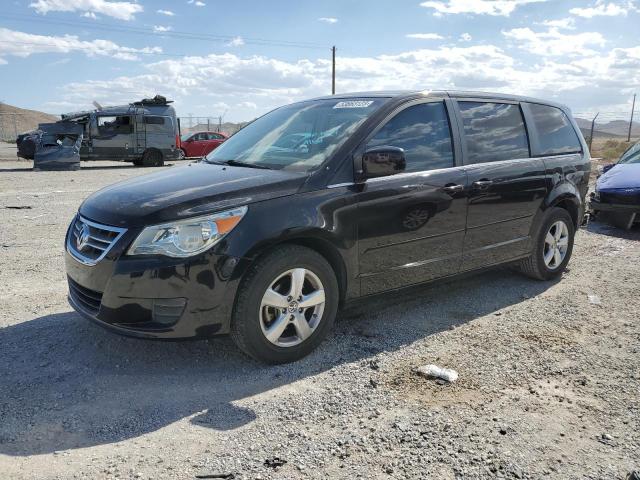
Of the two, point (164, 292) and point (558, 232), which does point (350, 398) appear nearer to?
point (164, 292)

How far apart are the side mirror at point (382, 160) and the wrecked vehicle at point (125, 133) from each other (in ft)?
57.8

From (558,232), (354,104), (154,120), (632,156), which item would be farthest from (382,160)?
(154,120)

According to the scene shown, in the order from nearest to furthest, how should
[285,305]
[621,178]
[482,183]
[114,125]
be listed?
1. [285,305]
2. [482,183]
3. [621,178]
4. [114,125]

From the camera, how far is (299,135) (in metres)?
4.39

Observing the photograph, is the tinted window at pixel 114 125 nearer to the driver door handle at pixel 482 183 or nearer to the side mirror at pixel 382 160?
the driver door handle at pixel 482 183

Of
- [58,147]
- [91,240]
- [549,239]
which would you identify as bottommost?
[549,239]

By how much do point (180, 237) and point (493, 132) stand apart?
3.08 m

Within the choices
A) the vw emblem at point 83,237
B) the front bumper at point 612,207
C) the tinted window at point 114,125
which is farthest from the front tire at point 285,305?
the tinted window at point 114,125

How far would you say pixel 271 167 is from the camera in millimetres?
4047

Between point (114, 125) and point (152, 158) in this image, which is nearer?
point (114, 125)

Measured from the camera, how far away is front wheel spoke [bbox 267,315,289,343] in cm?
355

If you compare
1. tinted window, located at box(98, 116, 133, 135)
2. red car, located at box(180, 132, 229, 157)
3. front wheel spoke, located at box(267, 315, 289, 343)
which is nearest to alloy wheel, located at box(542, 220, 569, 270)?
front wheel spoke, located at box(267, 315, 289, 343)

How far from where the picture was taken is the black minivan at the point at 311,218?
10.8 ft

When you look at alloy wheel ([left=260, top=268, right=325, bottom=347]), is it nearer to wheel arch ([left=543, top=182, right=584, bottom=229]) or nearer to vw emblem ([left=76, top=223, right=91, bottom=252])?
vw emblem ([left=76, top=223, right=91, bottom=252])
